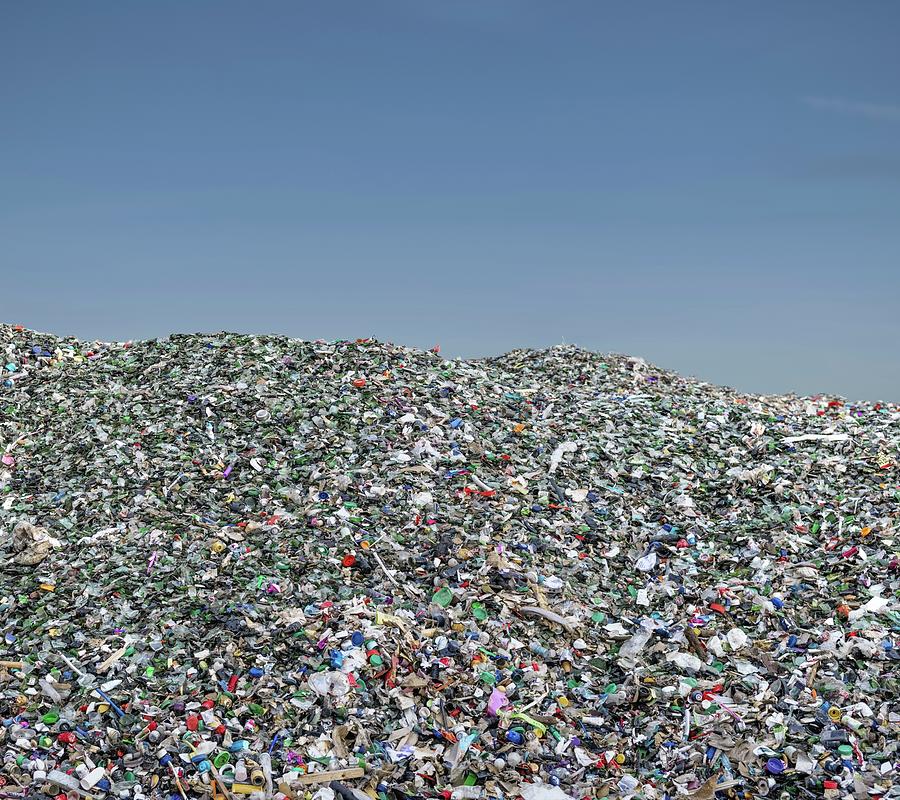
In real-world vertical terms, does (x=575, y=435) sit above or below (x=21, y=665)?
above

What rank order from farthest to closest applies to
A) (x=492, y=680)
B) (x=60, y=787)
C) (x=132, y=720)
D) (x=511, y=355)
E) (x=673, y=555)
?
(x=511, y=355) → (x=673, y=555) → (x=492, y=680) → (x=132, y=720) → (x=60, y=787)

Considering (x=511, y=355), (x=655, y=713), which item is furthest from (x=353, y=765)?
(x=511, y=355)

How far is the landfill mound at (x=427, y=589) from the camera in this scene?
234 inches

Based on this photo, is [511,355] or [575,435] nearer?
[575,435]

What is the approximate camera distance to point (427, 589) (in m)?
7.29

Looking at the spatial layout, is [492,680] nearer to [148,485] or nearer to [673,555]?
[673,555]

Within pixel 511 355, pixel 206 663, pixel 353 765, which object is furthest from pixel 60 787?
pixel 511 355

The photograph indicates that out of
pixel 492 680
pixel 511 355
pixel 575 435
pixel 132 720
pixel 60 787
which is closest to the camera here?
pixel 60 787

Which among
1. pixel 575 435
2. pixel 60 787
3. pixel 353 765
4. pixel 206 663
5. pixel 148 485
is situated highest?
pixel 575 435

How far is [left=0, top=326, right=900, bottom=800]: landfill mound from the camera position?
5.95 meters

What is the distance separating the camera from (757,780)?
232 inches

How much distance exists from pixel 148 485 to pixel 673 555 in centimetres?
530

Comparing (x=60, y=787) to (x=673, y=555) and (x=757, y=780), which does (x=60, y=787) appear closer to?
Result: (x=757, y=780)

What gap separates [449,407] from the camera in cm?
1011
